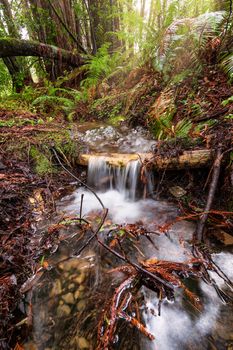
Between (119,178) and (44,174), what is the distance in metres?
1.25

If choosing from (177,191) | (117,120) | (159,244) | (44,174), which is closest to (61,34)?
(117,120)

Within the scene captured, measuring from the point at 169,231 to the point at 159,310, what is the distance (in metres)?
1.04

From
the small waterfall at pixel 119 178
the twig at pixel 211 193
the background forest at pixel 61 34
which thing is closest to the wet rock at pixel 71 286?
the twig at pixel 211 193

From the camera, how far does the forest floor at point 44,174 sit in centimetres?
186

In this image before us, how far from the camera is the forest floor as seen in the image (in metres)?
1.86

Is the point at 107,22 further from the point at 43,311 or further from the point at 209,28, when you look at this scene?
the point at 43,311

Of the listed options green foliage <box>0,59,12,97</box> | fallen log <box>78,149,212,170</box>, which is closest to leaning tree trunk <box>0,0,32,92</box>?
green foliage <box>0,59,12,97</box>

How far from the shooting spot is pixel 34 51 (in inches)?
251

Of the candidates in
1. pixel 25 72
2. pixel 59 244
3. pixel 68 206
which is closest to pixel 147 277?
pixel 59 244

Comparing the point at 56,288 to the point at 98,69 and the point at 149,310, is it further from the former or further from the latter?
the point at 98,69

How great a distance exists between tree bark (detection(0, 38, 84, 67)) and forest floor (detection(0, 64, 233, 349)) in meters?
2.07

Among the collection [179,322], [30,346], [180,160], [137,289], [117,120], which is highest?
[117,120]

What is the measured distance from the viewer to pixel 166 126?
3.74 m

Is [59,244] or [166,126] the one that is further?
[166,126]
